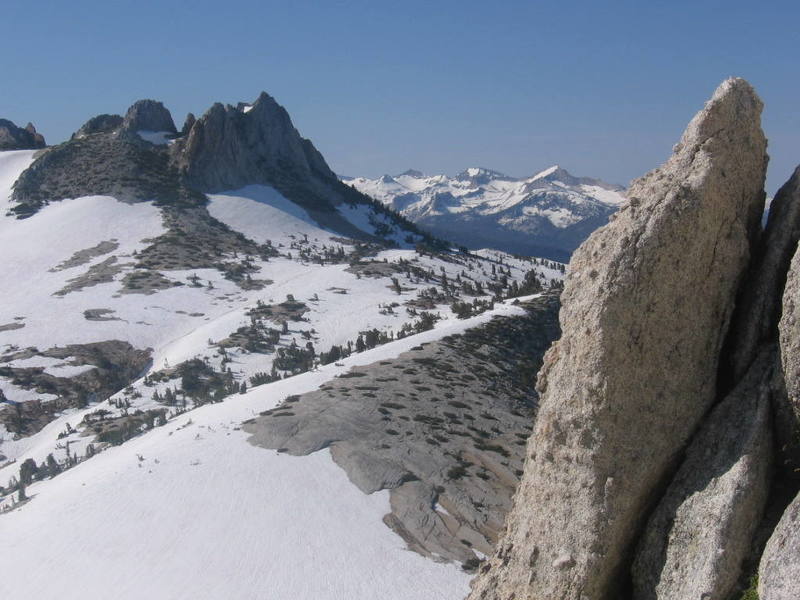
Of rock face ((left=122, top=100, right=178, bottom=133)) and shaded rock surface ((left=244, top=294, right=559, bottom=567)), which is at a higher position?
rock face ((left=122, top=100, right=178, bottom=133))

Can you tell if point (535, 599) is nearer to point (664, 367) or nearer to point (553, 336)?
point (664, 367)

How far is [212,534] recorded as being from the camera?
Answer: 64.6ft

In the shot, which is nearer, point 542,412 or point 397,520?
point 542,412

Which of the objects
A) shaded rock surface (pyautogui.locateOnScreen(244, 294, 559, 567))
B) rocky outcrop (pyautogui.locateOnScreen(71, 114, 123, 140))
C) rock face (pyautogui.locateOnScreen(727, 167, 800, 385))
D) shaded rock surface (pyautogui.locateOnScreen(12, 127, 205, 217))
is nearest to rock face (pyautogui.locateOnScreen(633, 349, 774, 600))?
rock face (pyautogui.locateOnScreen(727, 167, 800, 385))

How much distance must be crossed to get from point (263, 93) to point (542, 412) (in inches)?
4753

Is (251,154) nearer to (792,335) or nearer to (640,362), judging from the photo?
(640,362)

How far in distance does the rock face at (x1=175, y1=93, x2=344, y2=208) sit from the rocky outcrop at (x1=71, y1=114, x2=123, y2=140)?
19.9m

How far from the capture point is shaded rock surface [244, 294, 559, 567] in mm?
20734

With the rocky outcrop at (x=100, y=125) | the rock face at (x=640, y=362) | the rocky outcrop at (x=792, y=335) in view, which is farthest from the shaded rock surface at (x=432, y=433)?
the rocky outcrop at (x=100, y=125)

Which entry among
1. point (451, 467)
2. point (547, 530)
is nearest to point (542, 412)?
point (547, 530)

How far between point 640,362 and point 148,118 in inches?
5085

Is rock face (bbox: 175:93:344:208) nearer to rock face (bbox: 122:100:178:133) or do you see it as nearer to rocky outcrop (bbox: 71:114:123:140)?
rock face (bbox: 122:100:178:133)

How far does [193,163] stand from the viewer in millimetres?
106500

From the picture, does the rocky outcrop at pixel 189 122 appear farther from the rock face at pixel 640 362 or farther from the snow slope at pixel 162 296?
→ the rock face at pixel 640 362
